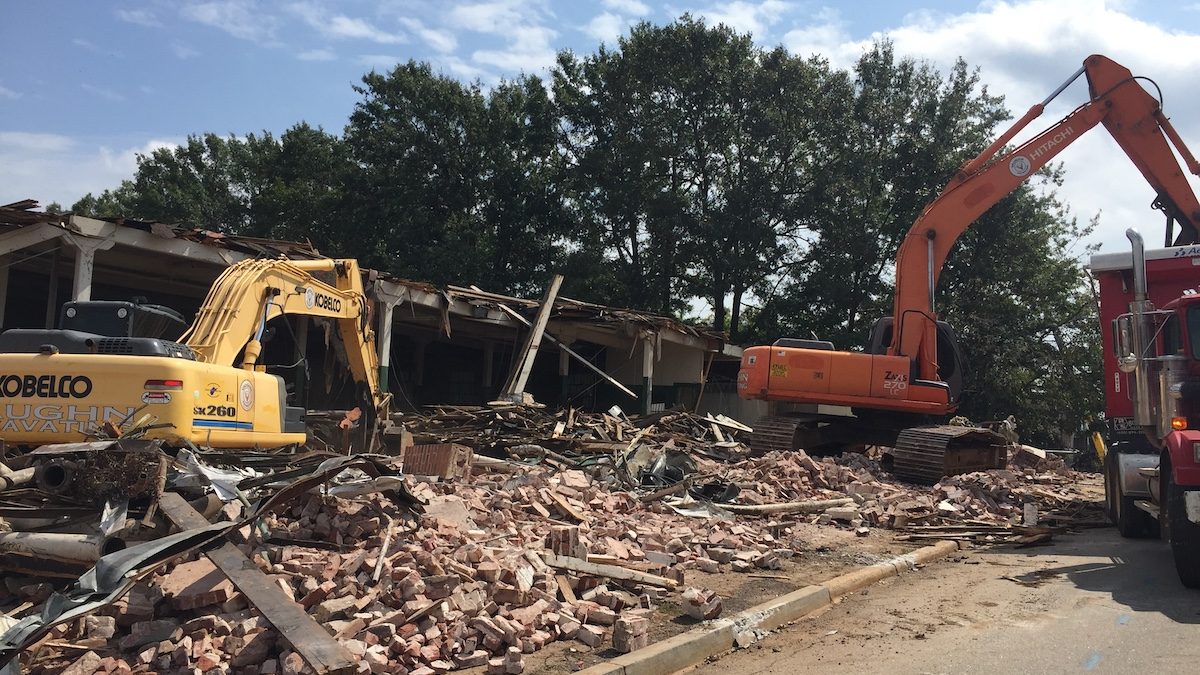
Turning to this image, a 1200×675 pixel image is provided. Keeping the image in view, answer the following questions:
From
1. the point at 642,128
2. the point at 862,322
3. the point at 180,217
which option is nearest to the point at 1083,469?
the point at 862,322

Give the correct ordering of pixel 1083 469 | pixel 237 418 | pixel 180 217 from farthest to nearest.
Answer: pixel 180 217 → pixel 1083 469 → pixel 237 418

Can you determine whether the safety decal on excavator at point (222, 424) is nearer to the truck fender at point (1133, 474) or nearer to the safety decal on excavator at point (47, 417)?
the safety decal on excavator at point (47, 417)

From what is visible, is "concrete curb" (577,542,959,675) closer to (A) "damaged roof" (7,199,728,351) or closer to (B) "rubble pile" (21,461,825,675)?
(B) "rubble pile" (21,461,825,675)

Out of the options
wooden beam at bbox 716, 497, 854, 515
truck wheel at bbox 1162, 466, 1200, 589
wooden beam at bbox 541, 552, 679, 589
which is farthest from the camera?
wooden beam at bbox 716, 497, 854, 515

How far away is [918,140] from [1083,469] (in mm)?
14149

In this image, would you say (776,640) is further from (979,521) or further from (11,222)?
(11,222)

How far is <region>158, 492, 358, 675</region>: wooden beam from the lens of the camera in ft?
16.3

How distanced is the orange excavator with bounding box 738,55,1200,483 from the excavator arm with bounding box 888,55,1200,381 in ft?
0.05

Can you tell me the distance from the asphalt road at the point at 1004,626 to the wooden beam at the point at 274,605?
238 cm

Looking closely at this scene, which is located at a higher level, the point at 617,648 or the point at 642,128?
the point at 642,128

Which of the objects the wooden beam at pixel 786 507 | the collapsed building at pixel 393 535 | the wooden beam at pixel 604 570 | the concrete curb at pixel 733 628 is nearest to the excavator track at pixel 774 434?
the collapsed building at pixel 393 535

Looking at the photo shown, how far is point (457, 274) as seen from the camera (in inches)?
1281

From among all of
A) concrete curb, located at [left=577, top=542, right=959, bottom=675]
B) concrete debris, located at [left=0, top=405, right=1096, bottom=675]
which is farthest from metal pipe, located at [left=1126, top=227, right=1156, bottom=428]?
concrete curb, located at [left=577, top=542, right=959, bottom=675]

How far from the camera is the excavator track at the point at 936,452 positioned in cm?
1466
